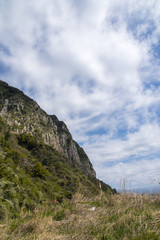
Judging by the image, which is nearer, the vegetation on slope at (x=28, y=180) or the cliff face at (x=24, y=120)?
the vegetation on slope at (x=28, y=180)

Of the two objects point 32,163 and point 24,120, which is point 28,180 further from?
point 24,120

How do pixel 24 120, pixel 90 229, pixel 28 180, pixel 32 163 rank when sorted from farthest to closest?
pixel 24 120 < pixel 32 163 < pixel 28 180 < pixel 90 229

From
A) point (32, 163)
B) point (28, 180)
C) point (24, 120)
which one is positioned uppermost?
point (24, 120)

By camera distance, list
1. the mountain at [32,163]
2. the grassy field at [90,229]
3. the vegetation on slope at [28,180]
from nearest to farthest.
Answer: the grassy field at [90,229] < the vegetation on slope at [28,180] < the mountain at [32,163]

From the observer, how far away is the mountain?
13.7 m

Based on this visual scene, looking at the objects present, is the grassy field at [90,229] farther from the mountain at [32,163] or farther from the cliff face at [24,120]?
the cliff face at [24,120]

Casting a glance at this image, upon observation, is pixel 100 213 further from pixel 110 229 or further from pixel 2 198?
pixel 2 198

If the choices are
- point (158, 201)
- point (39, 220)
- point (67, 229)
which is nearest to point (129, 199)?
point (158, 201)

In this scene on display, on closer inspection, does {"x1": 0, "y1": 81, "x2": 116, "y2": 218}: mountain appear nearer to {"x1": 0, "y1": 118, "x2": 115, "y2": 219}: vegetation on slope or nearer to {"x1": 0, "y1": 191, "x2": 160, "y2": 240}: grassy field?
{"x1": 0, "y1": 118, "x2": 115, "y2": 219}: vegetation on slope

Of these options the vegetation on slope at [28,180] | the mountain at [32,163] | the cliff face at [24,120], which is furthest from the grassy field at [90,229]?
the cliff face at [24,120]

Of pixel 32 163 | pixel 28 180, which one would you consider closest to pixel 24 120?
pixel 32 163

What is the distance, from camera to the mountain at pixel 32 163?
44.9ft

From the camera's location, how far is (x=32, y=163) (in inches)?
1211

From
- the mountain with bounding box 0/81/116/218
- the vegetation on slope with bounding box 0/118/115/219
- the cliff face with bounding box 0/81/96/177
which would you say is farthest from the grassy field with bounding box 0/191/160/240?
the cliff face with bounding box 0/81/96/177
